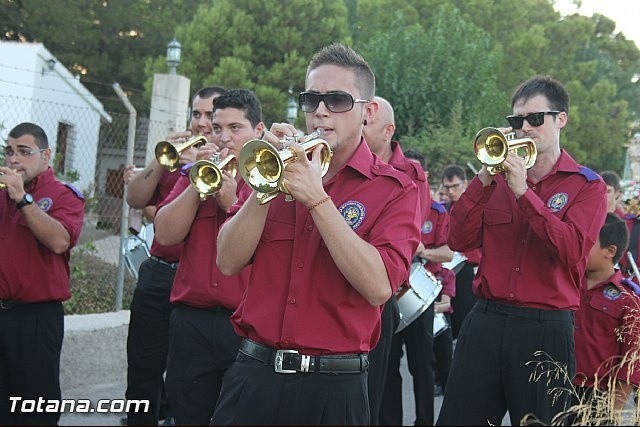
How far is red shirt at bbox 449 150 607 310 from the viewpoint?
4676 mm

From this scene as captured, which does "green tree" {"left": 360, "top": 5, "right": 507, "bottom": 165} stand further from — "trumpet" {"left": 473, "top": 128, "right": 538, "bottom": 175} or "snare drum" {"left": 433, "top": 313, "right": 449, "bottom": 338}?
"trumpet" {"left": 473, "top": 128, "right": 538, "bottom": 175}

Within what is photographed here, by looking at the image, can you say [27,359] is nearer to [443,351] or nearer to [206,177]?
[206,177]

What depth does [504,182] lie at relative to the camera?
16.9 ft

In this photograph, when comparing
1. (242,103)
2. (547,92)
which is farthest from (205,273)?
(547,92)

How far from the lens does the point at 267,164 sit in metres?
3.42

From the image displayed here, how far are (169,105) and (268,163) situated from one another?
8.25 m

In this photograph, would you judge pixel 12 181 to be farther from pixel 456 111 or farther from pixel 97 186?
pixel 456 111

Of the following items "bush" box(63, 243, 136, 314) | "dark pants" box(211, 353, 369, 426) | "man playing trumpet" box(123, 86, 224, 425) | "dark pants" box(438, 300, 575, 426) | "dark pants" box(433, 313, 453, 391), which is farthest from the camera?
"bush" box(63, 243, 136, 314)

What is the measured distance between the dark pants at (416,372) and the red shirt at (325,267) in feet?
11.6

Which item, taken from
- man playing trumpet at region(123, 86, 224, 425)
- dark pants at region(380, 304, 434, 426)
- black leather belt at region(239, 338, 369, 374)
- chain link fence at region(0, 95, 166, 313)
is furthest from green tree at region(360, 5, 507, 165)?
black leather belt at region(239, 338, 369, 374)

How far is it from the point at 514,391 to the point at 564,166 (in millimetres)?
1329

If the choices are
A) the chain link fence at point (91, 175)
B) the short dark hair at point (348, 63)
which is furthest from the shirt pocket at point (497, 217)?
the chain link fence at point (91, 175)

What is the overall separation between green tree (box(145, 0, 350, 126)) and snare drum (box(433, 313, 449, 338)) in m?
18.1

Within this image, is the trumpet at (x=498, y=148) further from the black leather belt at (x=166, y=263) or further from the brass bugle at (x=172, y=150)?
the black leather belt at (x=166, y=263)
